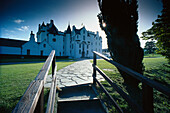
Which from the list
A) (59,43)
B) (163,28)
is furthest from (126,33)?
(59,43)

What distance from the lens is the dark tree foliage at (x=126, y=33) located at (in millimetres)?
2674

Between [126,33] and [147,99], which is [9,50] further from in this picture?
[147,99]

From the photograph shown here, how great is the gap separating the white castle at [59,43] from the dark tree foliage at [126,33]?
89.3 feet

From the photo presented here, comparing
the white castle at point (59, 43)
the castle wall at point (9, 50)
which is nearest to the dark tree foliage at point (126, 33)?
the white castle at point (59, 43)

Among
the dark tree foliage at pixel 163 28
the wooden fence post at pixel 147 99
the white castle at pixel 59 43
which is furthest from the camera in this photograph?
the white castle at pixel 59 43

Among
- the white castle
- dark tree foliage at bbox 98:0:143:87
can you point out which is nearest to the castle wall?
the white castle

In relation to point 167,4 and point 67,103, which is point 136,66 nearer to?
point 67,103

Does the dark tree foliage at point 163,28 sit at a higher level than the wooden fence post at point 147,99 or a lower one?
higher

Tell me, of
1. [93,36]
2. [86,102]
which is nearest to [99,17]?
[86,102]

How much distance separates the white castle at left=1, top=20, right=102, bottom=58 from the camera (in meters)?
24.9

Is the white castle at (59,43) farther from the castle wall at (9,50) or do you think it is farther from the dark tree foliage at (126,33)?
the dark tree foliage at (126,33)

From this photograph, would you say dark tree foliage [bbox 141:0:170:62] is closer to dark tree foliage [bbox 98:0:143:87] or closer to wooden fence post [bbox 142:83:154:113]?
dark tree foliage [bbox 98:0:143:87]

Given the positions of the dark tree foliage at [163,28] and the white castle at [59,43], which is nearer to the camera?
the dark tree foliage at [163,28]

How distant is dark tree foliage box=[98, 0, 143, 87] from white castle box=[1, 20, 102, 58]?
1072 inches
